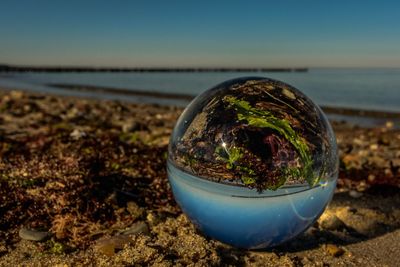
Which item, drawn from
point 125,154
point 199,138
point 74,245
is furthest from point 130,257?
point 125,154

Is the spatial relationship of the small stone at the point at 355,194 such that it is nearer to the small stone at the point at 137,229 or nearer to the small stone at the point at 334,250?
the small stone at the point at 334,250

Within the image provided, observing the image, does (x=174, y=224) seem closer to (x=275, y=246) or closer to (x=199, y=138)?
(x=275, y=246)

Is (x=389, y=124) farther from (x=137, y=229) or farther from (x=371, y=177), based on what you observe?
(x=137, y=229)

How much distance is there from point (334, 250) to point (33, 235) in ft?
9.01

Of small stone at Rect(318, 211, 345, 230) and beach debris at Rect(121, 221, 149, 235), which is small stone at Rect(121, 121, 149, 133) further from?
small stone at Rect(318, 211, 345, 230)

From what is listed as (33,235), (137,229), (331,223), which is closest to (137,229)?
(137,229)

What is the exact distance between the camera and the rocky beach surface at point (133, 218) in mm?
3674

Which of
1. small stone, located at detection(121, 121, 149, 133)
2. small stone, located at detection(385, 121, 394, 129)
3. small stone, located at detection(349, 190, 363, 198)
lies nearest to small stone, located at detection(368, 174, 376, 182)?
small stone, located at detection(349, 190, 363, 198)

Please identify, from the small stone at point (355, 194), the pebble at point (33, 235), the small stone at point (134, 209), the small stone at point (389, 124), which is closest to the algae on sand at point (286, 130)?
the small stone at point (134, 209)

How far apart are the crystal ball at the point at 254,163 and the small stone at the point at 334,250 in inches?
19.3

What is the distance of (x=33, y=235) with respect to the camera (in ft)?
13.2

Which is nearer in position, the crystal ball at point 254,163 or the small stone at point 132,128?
the crystal ball at point 254,163

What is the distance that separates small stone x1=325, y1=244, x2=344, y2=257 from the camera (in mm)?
3789

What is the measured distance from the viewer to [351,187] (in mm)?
5820
